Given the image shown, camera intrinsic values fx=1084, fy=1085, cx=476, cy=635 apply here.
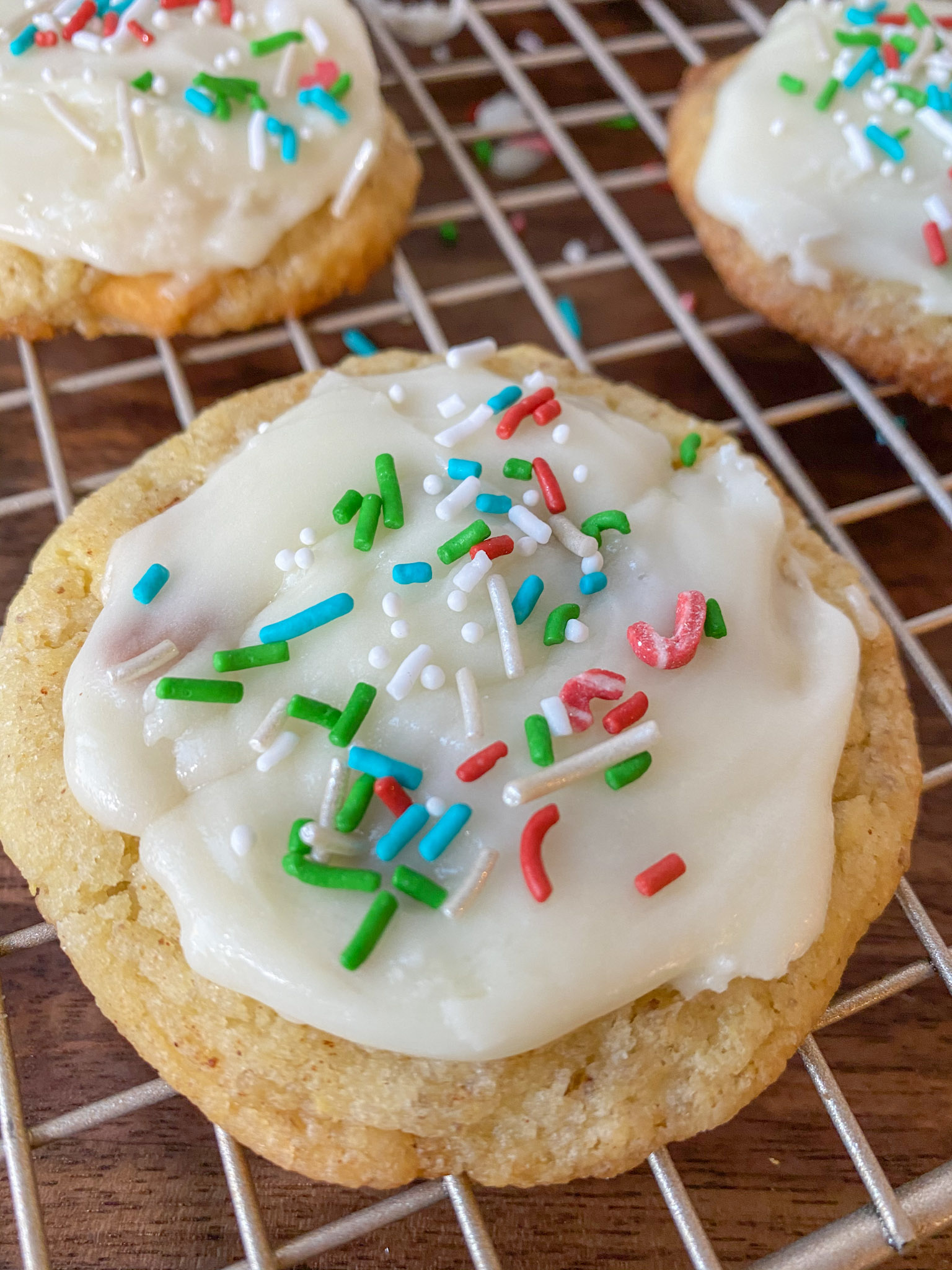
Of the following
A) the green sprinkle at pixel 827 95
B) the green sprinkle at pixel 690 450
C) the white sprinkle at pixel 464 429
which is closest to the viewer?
the white sprinkle at pixel 464 429

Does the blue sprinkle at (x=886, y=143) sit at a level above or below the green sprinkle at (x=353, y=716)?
above

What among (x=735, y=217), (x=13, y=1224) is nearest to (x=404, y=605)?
(x=13, y=1224)

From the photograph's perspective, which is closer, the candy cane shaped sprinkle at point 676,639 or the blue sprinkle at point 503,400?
the candy cane shaped sprinkle at point 676,639

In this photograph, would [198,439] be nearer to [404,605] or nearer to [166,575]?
[166,575]

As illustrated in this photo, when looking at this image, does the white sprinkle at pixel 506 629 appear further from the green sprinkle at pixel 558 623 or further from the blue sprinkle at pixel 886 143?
the blue sprinkle at pixel 886 143

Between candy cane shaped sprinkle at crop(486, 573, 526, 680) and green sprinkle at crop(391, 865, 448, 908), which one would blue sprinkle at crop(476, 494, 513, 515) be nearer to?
candy cane shaped sprinkle at crop(486, 573, 526, 680)

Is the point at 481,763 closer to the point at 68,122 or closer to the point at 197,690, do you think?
the point at 197,690

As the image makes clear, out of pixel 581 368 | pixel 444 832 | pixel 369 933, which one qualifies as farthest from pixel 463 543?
pixel 581 368

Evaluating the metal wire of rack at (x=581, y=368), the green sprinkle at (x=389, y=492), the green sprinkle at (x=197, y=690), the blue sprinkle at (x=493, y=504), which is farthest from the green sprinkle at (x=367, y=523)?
the metal wire of rack at (x=581, y=368)
